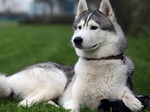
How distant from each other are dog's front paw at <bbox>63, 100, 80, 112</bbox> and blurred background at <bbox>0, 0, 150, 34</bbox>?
15132 mm

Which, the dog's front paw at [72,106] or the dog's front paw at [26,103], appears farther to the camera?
the dog's front paw at [26,103]

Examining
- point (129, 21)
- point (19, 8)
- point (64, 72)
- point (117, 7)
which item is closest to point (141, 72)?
point (64, 72)

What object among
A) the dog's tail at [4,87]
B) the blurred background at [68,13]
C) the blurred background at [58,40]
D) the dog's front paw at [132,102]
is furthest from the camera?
the blurred background at [68,13]

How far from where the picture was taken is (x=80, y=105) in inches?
198

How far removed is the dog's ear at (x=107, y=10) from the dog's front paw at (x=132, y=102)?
3.16 ft

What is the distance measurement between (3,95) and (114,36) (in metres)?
1.57

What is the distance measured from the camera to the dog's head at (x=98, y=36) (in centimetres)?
504

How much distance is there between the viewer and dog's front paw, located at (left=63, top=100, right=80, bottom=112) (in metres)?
4.87

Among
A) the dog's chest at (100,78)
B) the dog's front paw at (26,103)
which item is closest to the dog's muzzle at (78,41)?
the dog's chest at (100,78)

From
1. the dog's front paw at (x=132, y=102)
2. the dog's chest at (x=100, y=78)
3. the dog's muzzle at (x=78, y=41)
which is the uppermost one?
the dog's muzzle at (x=78, y=41)

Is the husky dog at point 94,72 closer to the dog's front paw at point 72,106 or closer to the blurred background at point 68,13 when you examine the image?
the dog's front paw at point 72,106

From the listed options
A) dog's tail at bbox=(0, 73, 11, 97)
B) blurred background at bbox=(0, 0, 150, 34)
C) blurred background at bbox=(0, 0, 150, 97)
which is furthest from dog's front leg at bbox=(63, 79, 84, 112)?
blurred background at bbox=(0, 0, 150, 34)

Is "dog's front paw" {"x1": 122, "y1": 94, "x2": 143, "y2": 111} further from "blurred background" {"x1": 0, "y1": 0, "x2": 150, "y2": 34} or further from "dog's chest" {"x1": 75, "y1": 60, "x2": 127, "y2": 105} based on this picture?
"blurred background" {"x1": 0, "y1": 0, "x2": 150, "y2": 34}

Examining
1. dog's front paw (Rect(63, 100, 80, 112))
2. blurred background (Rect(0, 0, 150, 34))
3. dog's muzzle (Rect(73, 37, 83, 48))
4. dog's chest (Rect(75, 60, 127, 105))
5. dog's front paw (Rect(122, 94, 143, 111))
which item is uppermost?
dog's muzzle (Rect(73, 37, 83, 48))
